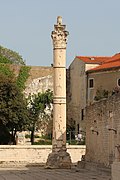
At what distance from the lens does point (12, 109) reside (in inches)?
1779

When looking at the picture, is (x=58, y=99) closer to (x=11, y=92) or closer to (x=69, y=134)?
(x=11, y=92)

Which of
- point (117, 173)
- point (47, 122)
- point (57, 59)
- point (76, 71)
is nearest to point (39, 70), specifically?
point (76, 71)

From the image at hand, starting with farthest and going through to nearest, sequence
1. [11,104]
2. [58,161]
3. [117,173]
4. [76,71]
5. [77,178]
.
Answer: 1. [76,71]
2. [11,104]
3. [58,161]
4. [77,178]
5. [117,173]

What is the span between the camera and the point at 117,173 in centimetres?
1541

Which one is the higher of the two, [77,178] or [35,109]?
[35,109]

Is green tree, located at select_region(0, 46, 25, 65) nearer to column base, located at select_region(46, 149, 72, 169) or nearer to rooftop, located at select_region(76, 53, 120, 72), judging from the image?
rooftop, located at select_region(76, 53, 120, 72)

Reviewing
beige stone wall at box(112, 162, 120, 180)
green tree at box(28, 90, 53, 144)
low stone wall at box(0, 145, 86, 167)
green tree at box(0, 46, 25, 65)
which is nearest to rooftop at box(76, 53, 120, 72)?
green tree at box(28, 90, 53, 144)

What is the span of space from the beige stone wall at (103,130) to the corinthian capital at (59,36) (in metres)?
3.61

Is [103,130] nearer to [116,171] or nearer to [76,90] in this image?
[116,171]

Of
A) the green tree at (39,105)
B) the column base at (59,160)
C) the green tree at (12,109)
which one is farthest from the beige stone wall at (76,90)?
the column base at (59,160)

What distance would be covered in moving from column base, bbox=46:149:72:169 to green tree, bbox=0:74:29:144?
50.4ft

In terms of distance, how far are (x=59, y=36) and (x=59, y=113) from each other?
404 cm

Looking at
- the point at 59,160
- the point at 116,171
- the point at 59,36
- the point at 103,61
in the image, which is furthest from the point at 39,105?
the point at 116,171

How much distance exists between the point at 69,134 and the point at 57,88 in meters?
26.8
